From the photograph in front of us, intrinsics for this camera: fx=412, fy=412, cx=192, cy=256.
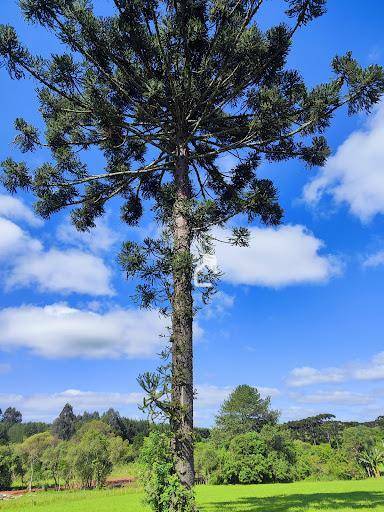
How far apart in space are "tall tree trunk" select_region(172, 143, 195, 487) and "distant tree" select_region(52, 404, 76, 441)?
127235mm

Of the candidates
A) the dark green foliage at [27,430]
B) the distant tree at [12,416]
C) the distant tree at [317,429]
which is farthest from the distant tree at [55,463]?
the distant tree at [12,416]

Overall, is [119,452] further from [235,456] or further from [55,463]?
[235,456]

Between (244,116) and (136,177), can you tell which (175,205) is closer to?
(136,177)

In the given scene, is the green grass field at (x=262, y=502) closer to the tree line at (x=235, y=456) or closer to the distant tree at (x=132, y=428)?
the tree line at (x=235, y=456)

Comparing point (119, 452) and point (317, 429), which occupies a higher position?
point (317, 429)

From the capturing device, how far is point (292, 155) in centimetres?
1284

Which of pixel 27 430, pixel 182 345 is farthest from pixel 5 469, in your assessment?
pixel 27 430

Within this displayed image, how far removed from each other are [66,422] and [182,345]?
443 ft

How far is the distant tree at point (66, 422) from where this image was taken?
403 feet

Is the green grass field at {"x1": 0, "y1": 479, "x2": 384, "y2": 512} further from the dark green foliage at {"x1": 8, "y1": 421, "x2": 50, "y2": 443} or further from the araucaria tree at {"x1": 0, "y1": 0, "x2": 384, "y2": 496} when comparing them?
the dark green foliage at {"x1": 8, "y1": 421, "x2": 50, "y2": 443}

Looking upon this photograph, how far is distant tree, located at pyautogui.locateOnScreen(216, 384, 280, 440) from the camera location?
65625 millimetres

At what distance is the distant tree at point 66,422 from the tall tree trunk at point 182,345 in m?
127

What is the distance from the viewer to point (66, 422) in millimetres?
127938

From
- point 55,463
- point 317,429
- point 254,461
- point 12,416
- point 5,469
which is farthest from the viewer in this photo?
point 12,416
